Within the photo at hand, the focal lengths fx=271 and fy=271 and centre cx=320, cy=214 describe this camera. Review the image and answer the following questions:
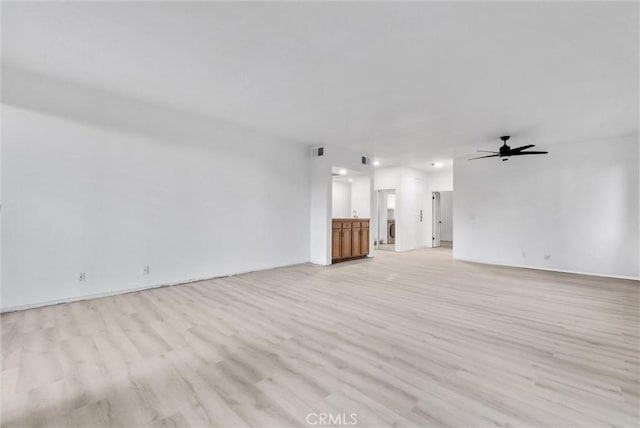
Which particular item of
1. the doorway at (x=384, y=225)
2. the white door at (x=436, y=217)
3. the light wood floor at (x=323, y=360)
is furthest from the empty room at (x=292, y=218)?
the doorway at (x=384, y=225)

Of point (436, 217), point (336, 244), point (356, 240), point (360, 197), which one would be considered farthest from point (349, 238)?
point (436, 217)

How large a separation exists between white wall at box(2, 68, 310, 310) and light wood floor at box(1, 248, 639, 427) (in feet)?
1.75

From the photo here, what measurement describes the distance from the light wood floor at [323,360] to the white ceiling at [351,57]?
107 inches

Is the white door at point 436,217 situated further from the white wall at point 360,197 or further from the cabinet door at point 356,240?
the cabinet door at point 356,240

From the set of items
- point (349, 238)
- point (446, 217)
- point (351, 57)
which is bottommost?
point (349, 238)

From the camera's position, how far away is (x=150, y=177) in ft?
13.5

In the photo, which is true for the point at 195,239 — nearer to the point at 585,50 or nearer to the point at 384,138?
the point at 384,138

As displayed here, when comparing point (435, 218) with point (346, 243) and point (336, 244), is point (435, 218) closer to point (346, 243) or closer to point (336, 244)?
point (346, 243)

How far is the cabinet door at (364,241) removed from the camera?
7314mm

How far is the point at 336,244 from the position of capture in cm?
653

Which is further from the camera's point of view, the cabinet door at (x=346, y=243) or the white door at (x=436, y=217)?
the white door at (x=436, y=217)

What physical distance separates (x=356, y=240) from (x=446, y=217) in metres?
6.96

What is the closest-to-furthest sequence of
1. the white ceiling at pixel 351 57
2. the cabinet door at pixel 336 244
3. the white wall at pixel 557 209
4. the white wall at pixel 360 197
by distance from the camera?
1. the white ceiling at pixel 351 57
2. the white wall at pixel 557 209
3. the cabinet door at pixel 336 244
4. the white wall at pixel 360 197

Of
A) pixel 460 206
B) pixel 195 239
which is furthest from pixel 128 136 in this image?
pixel 460 206
